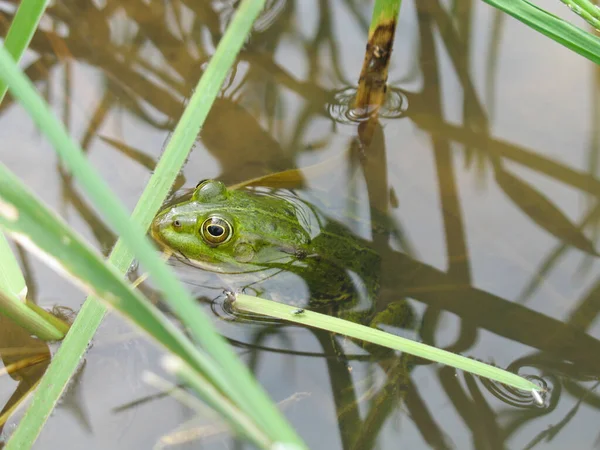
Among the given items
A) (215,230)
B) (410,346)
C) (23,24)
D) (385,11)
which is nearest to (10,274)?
(23,24)

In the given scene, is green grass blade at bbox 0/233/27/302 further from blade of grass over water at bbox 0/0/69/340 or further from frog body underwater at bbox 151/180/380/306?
frog body underwater at bbox 151/180/380/306

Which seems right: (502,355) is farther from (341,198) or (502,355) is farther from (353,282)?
(341,198)

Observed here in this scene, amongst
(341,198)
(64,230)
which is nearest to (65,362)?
(64,230)

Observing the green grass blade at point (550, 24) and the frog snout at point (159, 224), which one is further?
the frog snout at point (159, 224)

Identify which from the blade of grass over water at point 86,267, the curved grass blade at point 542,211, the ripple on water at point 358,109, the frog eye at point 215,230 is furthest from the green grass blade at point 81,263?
the curved grass blade at point 542,211

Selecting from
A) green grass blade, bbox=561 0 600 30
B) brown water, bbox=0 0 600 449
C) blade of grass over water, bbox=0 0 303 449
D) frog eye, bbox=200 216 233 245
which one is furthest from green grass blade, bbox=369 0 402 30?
blade of grass over water, bbox=0 0 303 449

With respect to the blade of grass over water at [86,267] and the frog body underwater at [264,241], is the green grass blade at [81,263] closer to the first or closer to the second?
the blade of grass over water at [86,267]
